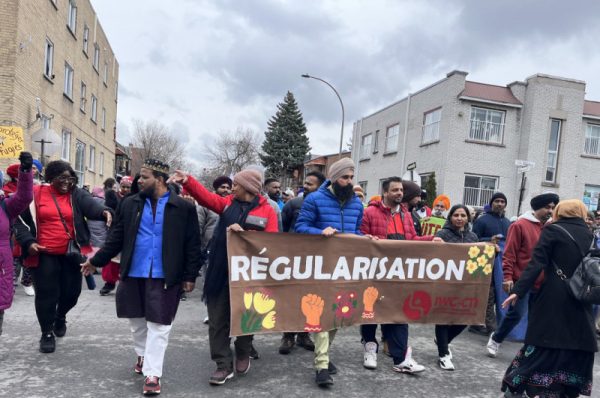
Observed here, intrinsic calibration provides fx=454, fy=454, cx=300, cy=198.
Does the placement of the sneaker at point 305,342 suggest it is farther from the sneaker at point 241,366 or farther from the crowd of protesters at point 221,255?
the sneaker at point 241,366

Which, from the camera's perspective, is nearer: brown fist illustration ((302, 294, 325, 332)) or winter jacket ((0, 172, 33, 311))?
winter jacket ((0, 172, 33, 311))

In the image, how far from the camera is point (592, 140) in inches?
899

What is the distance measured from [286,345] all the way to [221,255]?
152 centimetres

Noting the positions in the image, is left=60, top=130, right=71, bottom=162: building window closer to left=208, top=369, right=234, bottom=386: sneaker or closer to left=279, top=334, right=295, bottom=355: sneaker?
left=279, top=334, right=295, bottom=355: sneaker

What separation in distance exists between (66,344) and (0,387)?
1.14 m

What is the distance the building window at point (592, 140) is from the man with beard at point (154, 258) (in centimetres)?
2435

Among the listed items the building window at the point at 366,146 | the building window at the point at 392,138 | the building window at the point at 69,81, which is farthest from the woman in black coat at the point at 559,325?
the building window at the point at 366,146

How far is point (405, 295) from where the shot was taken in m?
4.70

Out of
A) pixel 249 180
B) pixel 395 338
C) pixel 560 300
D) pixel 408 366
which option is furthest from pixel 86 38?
pixel 560 300

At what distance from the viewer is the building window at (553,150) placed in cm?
2163

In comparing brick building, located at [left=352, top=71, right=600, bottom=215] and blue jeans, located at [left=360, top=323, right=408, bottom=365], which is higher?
brick building, located at [left=352, top=71, right=600, bottom=215]

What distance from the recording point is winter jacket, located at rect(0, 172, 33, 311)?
4.04 metres

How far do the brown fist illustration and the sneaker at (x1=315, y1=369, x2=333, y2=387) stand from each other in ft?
1.23

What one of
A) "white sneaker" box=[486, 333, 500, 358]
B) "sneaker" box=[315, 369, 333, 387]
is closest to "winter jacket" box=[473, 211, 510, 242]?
"white sneaker" box=[486, 333, 500, 358]
